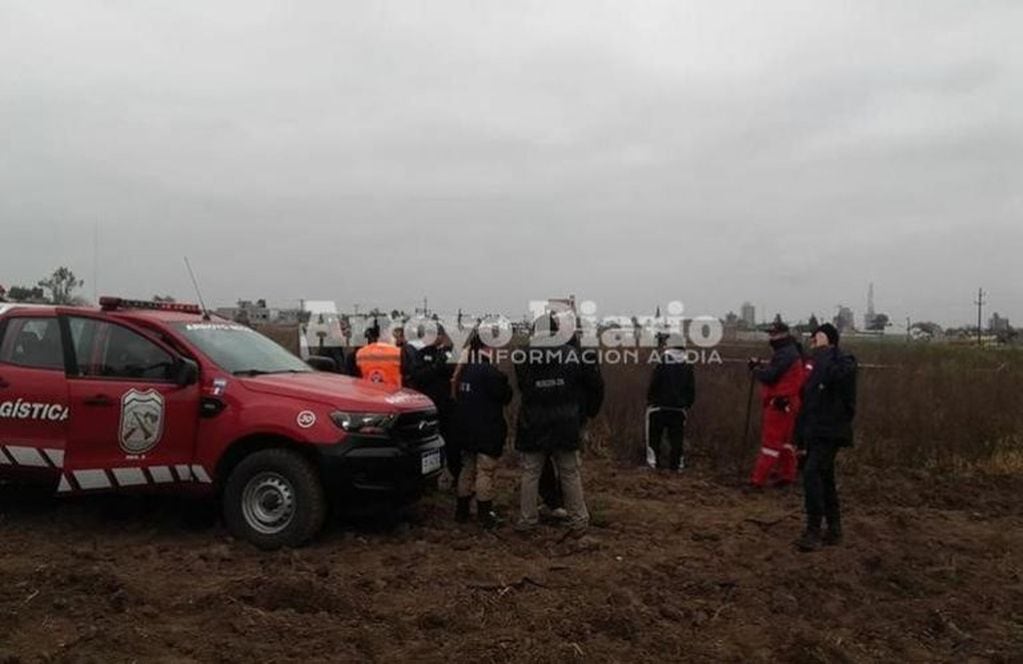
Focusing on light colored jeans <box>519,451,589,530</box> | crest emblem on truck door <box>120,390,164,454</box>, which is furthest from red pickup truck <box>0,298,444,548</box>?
light colored jeans <box>519,451,589,530</box>

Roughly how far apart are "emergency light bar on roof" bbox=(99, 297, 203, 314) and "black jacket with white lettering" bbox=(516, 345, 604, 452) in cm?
293

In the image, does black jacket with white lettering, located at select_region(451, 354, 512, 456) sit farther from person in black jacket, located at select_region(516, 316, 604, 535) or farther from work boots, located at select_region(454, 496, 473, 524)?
work boots, located at select_region(454, 496, 473, 524)

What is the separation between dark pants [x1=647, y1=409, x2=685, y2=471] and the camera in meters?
10.4

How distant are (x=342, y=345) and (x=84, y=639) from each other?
6915mm

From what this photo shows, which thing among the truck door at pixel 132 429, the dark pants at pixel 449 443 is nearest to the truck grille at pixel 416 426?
the dark pants at pixel 449 443

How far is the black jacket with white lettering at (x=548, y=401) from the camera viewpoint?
7082 millimetres

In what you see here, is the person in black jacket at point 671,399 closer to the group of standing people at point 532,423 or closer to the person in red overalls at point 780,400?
the person in red overalls at point 780,400

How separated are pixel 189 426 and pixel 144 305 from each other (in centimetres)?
141

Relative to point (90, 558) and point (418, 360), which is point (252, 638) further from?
point (418, 360)

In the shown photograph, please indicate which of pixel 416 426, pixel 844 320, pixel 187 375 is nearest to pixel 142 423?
pixel 187 375

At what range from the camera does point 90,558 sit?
6219 mm

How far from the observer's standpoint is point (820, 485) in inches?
280

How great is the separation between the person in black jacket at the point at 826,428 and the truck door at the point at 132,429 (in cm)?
477

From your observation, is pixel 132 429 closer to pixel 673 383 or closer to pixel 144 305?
pixel 144 305
